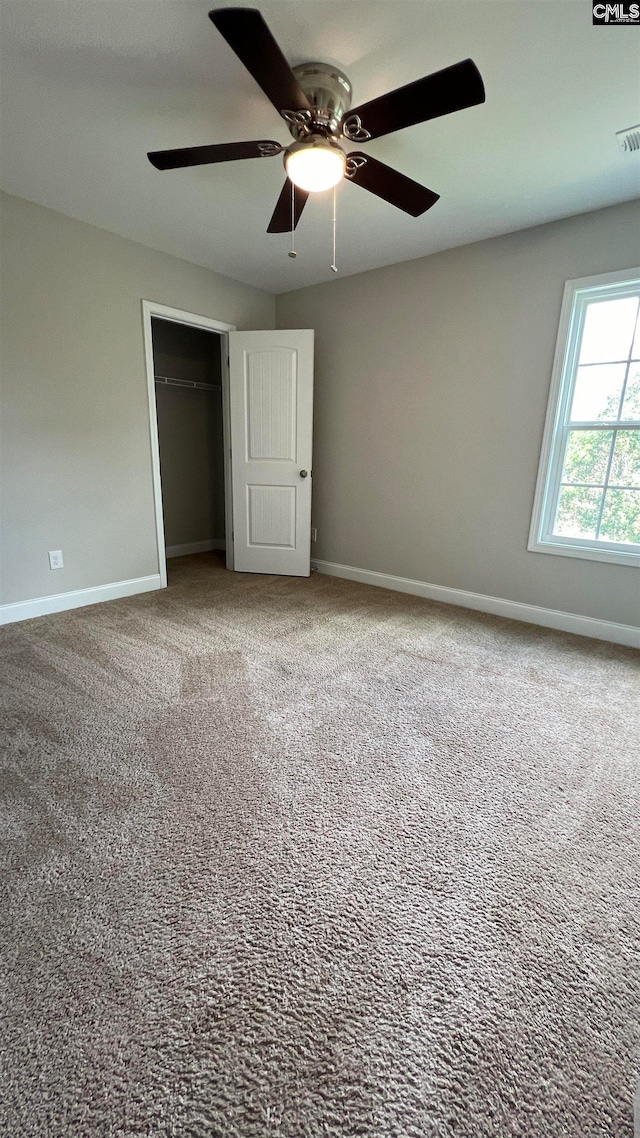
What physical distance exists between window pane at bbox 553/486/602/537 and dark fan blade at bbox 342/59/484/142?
2.24m

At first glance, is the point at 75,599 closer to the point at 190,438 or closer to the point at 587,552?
the point at 190,438

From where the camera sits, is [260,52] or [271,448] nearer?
[260,52]

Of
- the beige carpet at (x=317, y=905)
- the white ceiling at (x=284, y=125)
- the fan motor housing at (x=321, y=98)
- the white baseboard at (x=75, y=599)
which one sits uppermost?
the white ceiling at (x=284, y=125)

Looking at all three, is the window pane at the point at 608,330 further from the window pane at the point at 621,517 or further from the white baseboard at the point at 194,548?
the white baseboard at the point at 194,548

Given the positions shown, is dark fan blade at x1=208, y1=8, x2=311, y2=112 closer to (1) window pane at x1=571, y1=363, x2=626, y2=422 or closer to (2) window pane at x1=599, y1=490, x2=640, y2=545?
(1) window pane at x1=571, y1=363, x2=626, y2=422

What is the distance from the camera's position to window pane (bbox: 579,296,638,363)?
275cm

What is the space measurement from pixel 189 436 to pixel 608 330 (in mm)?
3970

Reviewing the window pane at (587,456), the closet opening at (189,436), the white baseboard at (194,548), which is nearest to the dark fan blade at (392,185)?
the window pane at (587,456)

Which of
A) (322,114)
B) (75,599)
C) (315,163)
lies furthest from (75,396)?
(322,114)

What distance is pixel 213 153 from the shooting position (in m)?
1.76

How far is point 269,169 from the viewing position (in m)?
2.32

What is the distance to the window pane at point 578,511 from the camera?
298 centimetres

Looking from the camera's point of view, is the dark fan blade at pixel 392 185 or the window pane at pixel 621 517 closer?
the dark fan blade at pixel 392 185

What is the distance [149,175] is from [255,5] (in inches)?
46.3
